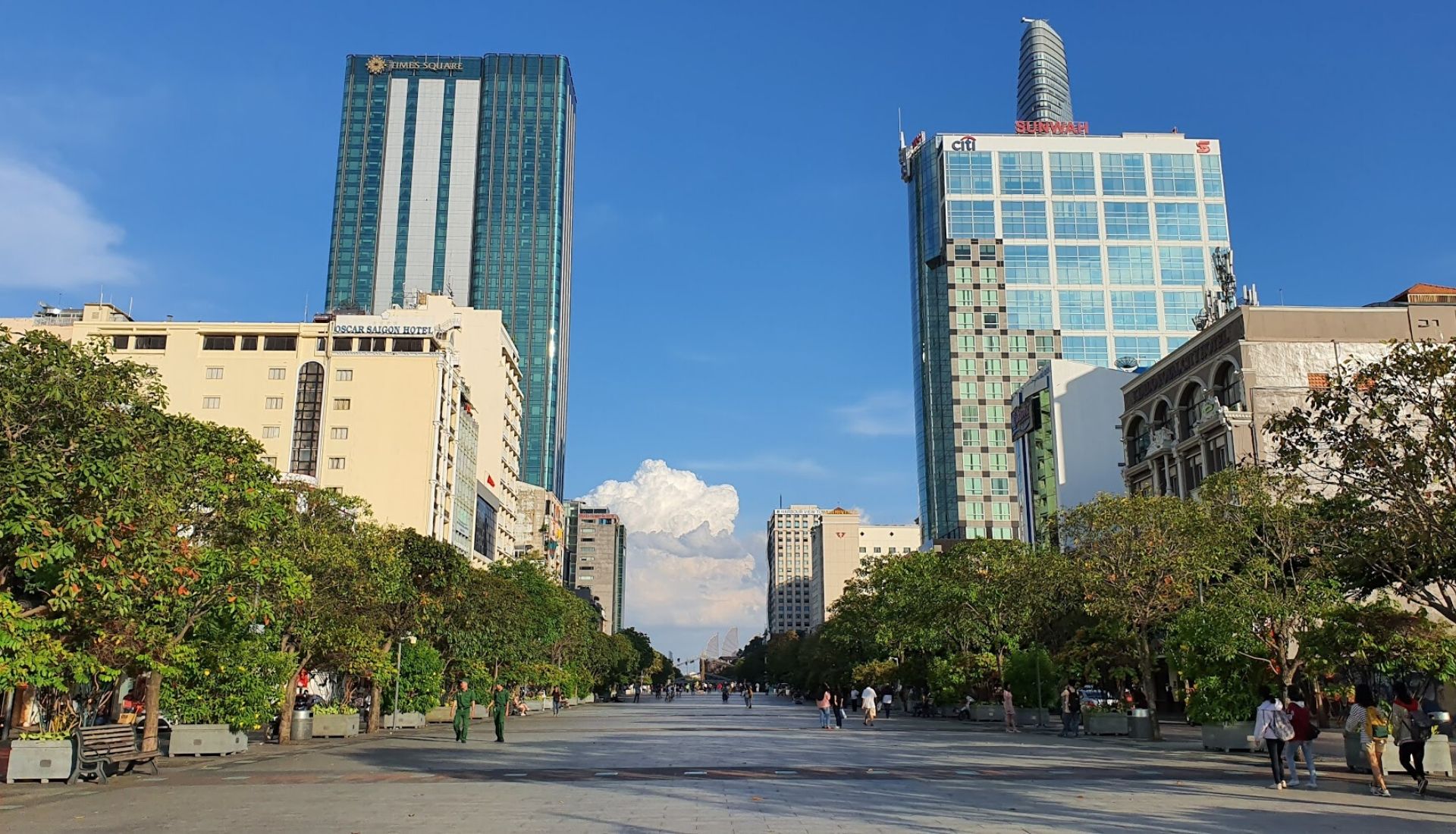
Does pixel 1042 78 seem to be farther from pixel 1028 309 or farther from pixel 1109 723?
pixel 1109 723

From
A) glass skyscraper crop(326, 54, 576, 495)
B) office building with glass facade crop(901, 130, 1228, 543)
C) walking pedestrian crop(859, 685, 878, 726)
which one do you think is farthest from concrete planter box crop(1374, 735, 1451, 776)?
glass skyscraper crop(326, 54, 576, 495)

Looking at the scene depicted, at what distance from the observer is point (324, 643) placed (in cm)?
3497

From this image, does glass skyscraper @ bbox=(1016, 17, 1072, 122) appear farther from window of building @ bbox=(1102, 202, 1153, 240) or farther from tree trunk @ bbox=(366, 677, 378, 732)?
tree trunk @ bbox=(366, 677, 378, 732)

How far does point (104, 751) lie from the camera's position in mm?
21375

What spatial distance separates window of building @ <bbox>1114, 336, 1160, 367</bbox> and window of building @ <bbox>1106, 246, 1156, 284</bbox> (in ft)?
23.5

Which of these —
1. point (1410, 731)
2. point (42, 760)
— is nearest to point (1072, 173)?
point (1410, 731)

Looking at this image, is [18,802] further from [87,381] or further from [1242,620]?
[1242,620]

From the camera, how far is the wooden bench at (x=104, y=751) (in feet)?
68.0

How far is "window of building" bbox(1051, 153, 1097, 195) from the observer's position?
135250 millimetres

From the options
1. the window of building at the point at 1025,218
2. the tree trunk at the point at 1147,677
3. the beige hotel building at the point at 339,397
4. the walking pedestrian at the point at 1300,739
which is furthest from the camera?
the window of building at the point at 1025,218

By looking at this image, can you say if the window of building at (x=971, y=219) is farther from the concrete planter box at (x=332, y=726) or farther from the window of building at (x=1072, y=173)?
the concrete planter box at (x=332, y=726)

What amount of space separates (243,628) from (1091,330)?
118525 mm

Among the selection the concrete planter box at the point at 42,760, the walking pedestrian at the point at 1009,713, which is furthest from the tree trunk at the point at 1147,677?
the concrete planter box at the point at 42,760

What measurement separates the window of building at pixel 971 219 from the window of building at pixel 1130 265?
13974mm
